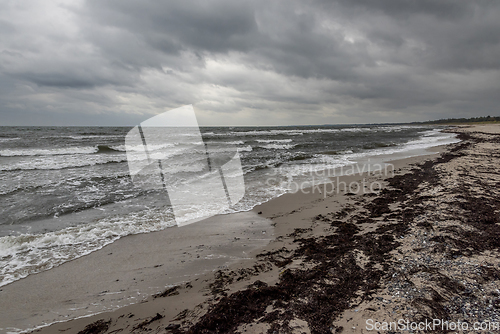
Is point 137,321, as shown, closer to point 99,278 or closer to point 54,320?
point 54,320

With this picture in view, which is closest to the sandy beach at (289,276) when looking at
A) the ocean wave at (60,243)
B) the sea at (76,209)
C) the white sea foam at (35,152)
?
the ocean wave at (60,243)

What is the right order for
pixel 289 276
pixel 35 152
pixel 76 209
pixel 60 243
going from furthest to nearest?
pixel 35 152 < pixel 76 209 < pixel 60 243 < pixel 289 276

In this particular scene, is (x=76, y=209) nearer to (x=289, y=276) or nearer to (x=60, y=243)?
(x=60, y=243)

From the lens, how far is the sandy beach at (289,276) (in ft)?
7.80

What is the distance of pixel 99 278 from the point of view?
3.61 meters

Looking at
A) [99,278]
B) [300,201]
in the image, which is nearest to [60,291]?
[99,278]

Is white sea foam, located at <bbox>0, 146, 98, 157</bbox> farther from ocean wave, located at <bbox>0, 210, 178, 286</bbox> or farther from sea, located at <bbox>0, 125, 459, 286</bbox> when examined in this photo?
ocean wave, located at <bbox>0, 210, 178, 286</bbox>

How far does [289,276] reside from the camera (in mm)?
3199

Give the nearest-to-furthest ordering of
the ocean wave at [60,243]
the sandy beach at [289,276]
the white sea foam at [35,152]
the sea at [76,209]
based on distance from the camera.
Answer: the sandy beach at [289,276], the ocean wave at [60,243], the sea at [76,209], the white sea foam at [35,152]

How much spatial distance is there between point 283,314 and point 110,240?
14.1 feet

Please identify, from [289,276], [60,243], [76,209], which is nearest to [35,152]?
[76,209]

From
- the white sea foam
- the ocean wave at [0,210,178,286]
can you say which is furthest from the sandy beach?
the white sea foam

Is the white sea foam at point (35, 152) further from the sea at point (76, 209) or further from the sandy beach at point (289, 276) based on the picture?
the sandy beach at point (289, 276)

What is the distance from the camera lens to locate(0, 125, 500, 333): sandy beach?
2.38m
